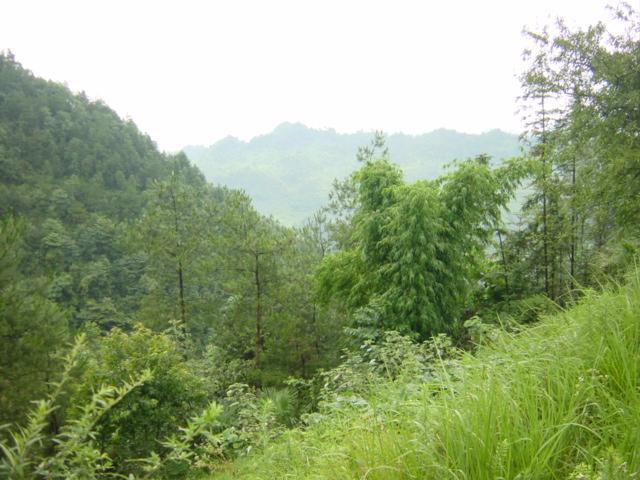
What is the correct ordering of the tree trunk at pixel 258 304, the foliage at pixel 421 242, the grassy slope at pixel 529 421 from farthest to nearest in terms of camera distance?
the tree trunk at pixel 258 304
the foliage at pixel 421 242
the grassy slope at pixel 529 421

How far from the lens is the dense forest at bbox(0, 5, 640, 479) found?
65.9 inches

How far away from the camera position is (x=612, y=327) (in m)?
2.12

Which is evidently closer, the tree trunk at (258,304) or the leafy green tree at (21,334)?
the leafy green tree at (21,334)

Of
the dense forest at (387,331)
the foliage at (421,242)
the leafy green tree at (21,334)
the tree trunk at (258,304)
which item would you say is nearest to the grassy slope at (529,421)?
the dense forest at (387,331)

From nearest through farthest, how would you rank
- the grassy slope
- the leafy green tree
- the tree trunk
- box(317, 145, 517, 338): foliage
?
1. the grassy slope
2. the leafy green tree
3. box(317, 145, 517, 338): foliage
4. the tree trunk

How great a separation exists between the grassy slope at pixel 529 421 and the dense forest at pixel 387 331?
0.04 ft

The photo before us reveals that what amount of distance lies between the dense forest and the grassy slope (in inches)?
0.5

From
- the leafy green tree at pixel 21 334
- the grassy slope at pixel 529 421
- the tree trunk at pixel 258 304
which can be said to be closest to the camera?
the grassy slope at pixel 529 421

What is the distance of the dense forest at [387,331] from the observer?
5.49 ft

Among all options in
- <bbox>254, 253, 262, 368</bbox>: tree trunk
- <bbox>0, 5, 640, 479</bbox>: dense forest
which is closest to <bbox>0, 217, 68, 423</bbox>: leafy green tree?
<bbox>0, 5, 640, 479</bbox>: dense forest

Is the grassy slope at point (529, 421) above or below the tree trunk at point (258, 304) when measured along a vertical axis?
above

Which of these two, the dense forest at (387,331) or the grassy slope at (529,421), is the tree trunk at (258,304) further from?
the grassy slope at (529,421)

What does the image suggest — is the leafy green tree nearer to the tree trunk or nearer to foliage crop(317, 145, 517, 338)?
foliage crop(317, 145, 517, 338)

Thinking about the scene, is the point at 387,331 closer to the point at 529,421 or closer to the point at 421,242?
the point at 421,242
